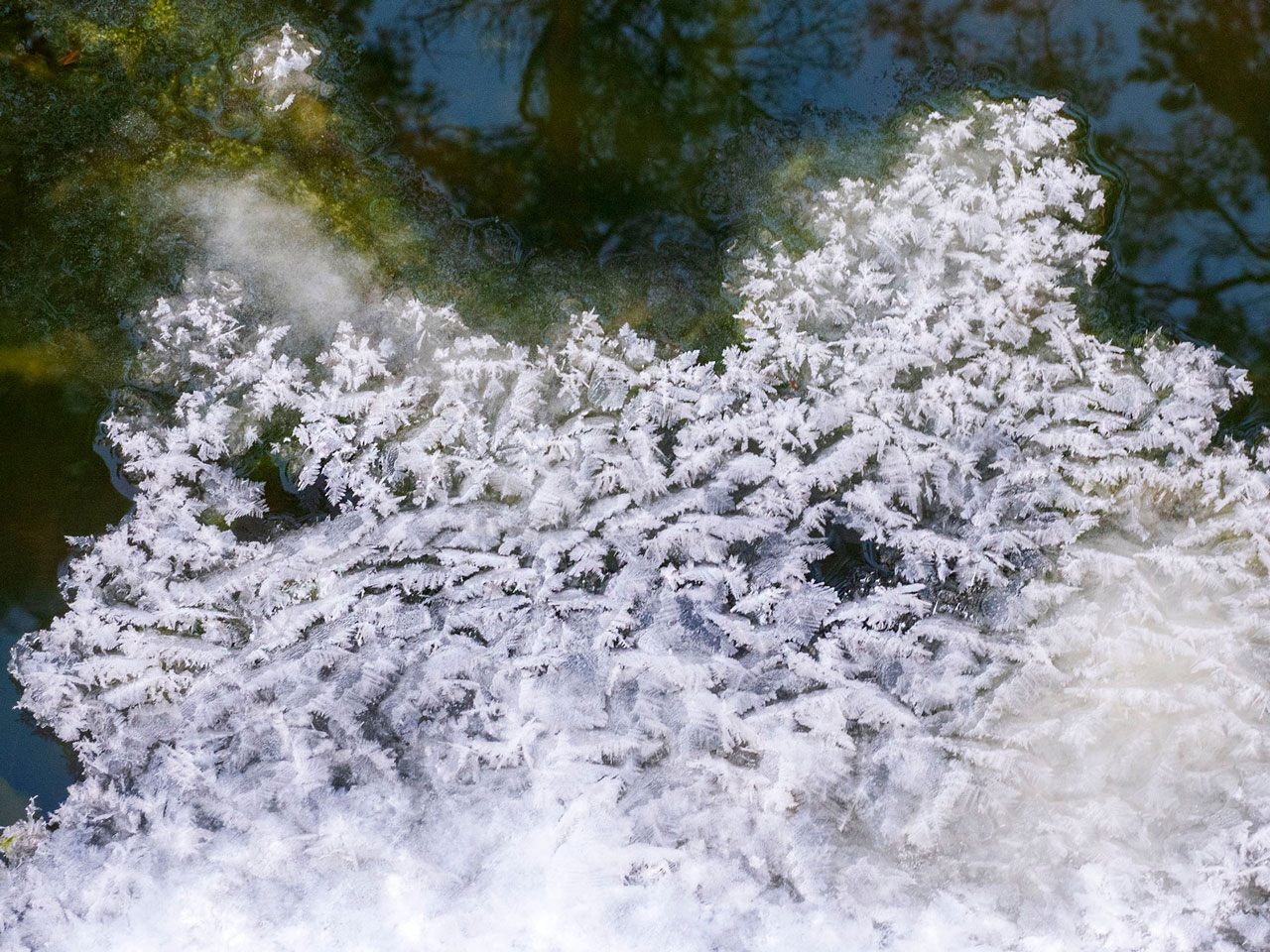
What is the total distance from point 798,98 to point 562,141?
37.2 inches

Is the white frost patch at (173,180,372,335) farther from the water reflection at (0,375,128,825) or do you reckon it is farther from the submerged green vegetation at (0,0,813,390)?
the water reflection at (0,375,128,825)

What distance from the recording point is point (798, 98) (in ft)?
9.39

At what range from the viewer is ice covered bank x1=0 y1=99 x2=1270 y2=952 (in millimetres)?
2238

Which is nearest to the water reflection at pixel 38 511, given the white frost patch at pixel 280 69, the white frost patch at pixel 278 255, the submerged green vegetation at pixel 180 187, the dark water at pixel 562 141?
the dark water at pixel 562 141

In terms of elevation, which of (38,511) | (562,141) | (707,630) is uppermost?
(562,141)

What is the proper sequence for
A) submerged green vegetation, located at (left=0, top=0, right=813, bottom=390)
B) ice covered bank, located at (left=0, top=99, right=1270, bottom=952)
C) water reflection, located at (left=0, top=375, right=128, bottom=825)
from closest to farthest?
ice covered bank, located at (left=0, top=99, right=1270, bottom=952)
water reflection, located at (left=0, top=375, right=128, bottom=825)
submerged green vegetation, located at (left=0, top=0, right=813, bottom=390)

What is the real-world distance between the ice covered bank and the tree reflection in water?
312mm

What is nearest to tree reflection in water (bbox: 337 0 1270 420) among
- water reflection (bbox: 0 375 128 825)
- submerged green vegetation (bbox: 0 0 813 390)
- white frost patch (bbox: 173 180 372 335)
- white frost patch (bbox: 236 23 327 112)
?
submerged green vegetation (bbox: 0 0 813 390)

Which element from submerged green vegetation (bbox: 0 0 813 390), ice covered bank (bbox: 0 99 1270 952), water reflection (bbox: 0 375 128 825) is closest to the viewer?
ice covered bank (bbox: 0 99 1270 952)

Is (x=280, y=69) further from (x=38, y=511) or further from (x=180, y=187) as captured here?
(x=38, y=511)

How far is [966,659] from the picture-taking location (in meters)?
2.30

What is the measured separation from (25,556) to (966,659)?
3.33 m

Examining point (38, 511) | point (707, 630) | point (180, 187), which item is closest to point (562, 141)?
point (180, 187)

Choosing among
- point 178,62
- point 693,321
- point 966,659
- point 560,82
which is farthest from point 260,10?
point 966,659
